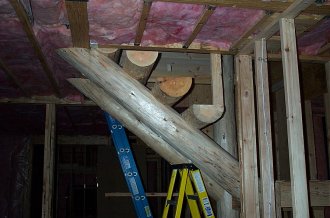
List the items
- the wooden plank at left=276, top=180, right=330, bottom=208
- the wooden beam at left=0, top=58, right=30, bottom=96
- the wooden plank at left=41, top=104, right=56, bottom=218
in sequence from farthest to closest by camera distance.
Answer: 1. the wooden plank at left=41, top=104, right=56, bottom=218
2. the wooden beam at left=0, top=58, right=30, bottom=96
3. the wooden plank at left=276, top=180, right=330, bottom=208

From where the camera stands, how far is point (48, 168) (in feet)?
14.3

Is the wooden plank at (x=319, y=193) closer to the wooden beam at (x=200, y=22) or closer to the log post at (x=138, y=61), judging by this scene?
the wooden beam at (x=200, y=22)

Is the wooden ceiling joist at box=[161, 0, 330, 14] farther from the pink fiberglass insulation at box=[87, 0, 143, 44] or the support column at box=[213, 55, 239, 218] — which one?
the support column at box=[213, 55, 239, 218]

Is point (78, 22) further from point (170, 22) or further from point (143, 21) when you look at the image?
point (170, 22)

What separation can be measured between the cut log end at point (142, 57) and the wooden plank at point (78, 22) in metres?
0.37

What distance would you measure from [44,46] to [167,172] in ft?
19.5

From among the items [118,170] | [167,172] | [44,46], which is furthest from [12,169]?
[44,46]

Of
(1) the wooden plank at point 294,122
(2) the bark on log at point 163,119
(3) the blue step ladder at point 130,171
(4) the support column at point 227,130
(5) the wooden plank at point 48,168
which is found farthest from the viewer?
(5) the wooden plank at point 48,168

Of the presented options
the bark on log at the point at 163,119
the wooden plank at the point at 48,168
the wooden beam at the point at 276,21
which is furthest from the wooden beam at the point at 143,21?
the wooden plank at the point at 48,168

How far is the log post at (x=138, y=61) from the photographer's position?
9.41ft

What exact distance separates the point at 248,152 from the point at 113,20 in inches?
55.6

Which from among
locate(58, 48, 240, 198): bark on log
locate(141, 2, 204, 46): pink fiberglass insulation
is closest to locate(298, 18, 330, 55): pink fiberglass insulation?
locate(141, 2, 204, 46): pink fiberglass insulation

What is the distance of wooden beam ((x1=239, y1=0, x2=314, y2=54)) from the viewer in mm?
2097

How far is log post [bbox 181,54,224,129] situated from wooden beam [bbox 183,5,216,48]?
1.08ft
